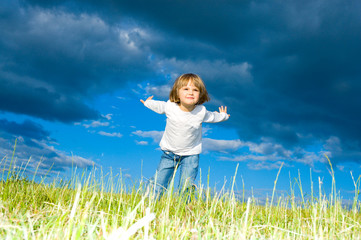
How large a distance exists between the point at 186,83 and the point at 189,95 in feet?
0.99

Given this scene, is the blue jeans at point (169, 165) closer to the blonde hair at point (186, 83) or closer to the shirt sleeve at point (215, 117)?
the shirt sleeve at point (215, 117)

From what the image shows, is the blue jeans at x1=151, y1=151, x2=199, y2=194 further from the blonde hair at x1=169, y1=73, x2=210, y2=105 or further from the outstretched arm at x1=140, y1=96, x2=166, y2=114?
the blonde hair at x1=169, y1=73, x2=210, y2=105

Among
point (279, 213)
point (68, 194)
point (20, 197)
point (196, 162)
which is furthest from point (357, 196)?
point (20, 197)

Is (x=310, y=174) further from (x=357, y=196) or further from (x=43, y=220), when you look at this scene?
(x=43, y=220)

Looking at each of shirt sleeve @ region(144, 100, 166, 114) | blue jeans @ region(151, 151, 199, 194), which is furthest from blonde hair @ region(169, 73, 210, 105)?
blue jeans @ region(151, 151, 199, 194)

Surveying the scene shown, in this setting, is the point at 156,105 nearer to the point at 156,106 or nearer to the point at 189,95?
the point at 156,106

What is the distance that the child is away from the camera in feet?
21.4

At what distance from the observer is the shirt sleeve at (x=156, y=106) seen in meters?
6.85

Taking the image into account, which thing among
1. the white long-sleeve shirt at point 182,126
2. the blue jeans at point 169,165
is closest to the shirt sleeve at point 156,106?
the white long-sleeve shirt at point 182,126

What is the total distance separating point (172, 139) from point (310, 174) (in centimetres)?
308

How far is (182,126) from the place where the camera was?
655 cm

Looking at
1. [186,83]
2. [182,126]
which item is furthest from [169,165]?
[186,83]

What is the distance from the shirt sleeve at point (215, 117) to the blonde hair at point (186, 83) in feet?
1.14

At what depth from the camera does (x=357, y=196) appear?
412cm
